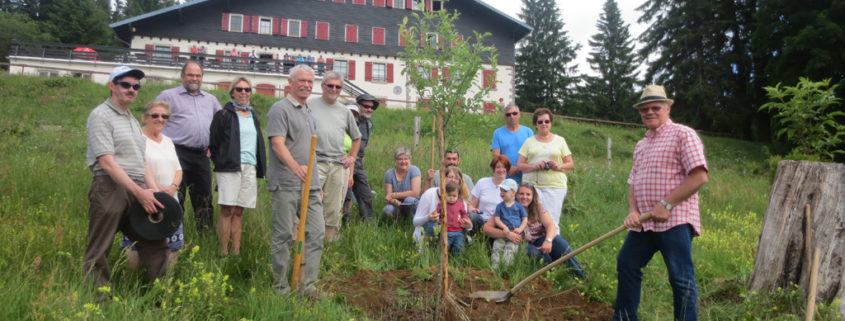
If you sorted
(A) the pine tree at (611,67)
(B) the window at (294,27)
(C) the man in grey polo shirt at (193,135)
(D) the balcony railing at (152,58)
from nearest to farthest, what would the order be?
(C) the man in grey polo shirt at (193,135), (D) the balcony railing at (152,58), (B) the window at (294,27), (A) the pine tree at (611,67)

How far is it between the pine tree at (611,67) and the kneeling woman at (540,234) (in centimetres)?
3339

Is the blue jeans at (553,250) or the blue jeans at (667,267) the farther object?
the blue jeans at (553,250)

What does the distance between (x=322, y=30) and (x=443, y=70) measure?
28.0 meters

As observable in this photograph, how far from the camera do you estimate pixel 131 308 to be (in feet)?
9.28

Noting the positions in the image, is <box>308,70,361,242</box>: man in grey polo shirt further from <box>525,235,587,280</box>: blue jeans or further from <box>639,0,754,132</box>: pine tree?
<box>639,0,754,132</box>: pine tree

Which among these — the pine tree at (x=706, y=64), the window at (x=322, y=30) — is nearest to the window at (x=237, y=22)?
the window at (x=322, y=30)

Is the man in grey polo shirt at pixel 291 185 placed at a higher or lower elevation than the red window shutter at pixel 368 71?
lower

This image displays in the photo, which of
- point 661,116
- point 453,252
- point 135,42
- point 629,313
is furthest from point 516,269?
point 135,42

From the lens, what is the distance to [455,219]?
514cm

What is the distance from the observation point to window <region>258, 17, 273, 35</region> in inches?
1141

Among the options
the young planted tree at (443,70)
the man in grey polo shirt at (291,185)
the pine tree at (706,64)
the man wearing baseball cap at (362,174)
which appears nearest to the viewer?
the young planted tree at (443,70)

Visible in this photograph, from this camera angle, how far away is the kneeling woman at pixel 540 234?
15.7ft

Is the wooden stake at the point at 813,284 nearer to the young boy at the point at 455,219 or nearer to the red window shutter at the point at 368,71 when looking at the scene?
the young boy at the point at 455,219

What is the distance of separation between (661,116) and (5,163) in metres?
8.77
